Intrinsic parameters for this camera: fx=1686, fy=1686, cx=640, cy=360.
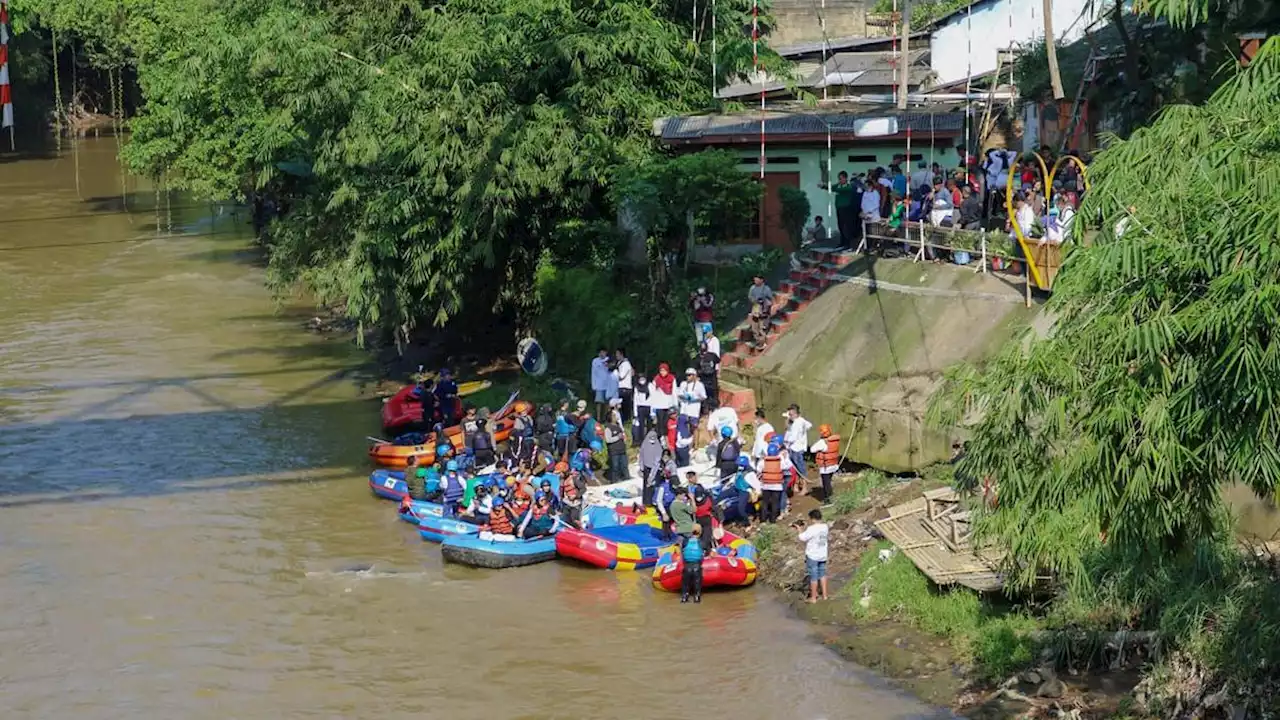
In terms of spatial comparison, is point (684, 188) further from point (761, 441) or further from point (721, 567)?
point (721, 567)

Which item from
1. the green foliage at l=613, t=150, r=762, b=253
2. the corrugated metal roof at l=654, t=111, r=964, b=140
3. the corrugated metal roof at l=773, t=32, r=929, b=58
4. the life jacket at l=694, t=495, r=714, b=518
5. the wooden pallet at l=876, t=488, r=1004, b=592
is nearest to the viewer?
the wooden pallet at l=876, t=488, r=1004, b=592

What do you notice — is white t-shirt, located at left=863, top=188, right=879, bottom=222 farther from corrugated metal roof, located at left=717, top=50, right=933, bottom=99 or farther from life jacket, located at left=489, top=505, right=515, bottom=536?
corrugated metal roof, located at left=717, top=50, right=933, bottom=99

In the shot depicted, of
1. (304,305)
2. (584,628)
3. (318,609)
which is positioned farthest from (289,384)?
(584,628)

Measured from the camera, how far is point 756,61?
31.0 metres

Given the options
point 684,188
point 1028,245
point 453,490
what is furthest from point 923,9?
point 453,490

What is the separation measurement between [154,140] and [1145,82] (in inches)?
1228

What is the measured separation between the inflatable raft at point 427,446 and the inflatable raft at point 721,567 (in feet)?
20.3

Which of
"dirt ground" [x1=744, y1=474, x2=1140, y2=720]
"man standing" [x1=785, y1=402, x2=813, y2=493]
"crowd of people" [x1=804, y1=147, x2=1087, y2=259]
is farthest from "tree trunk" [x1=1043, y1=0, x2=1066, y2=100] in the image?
"dirt ground" [x1=744, y1=474, x2=1140, y2=720]

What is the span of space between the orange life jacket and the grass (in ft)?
6.85

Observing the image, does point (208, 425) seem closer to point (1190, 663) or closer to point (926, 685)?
point (926, 685)

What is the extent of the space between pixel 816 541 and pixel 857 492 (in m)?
2.97

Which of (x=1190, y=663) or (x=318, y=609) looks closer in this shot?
(x=1190, y=663)

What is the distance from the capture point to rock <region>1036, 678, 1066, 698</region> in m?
16.2

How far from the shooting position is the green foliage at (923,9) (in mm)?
43281
